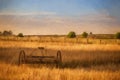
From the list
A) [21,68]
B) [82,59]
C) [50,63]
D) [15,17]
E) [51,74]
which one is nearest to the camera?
[51,74]

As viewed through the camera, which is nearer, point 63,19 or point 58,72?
point 58,72

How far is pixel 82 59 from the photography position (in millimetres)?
8859

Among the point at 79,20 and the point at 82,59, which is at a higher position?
the point at 79,20

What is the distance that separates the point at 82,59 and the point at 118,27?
5.84 ft

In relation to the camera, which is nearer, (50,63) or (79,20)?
(50,63)

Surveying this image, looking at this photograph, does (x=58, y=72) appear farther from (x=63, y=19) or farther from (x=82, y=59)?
(x=63, y=19)

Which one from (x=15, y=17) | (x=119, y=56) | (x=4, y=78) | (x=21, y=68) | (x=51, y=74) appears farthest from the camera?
(x=15, y=17)

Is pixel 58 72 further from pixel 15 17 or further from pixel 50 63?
pixel 15 17

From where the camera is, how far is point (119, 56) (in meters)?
9.57

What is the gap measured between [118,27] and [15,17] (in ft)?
9.52

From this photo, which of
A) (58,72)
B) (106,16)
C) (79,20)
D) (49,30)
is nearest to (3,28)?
(49,30)

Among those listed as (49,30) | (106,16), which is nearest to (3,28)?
(49,30)

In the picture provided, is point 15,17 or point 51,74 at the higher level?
point 15,17

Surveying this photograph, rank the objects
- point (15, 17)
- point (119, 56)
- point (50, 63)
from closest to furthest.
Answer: point (50, 63), point (119, 56), point (15, 17)
